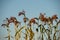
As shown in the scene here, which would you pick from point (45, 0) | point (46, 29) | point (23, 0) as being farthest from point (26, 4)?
point (46, 29)

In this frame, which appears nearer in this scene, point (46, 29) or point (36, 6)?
point (46, 29)

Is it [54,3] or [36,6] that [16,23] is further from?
[54,3]

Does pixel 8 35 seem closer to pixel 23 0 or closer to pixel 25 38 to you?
pixel 25 38

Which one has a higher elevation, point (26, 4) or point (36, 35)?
point (26, 4)

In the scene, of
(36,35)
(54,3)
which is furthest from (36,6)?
(36,35)

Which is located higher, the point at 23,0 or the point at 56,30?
the point at 23,0

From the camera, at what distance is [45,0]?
232 cm

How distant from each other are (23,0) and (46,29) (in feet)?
1.95

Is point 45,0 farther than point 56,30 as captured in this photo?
Yes

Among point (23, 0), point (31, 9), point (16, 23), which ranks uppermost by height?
point (23, 0)

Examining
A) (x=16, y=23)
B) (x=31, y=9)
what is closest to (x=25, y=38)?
(x=16, y=23)

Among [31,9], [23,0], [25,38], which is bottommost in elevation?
[25,38]

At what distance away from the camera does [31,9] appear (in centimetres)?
231

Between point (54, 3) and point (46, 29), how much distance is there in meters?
0.45
